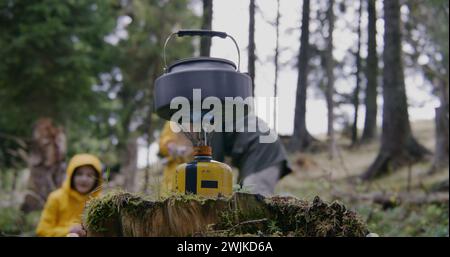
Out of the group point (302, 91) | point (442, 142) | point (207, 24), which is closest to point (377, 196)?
point (302, 91)

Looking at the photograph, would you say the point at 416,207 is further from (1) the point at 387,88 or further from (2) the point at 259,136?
(2) the point at 259,136

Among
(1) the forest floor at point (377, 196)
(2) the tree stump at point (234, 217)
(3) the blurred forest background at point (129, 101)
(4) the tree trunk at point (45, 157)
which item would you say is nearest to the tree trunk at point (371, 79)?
(3) the blurred forest background at point (129, 101)

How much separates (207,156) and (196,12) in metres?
11.5

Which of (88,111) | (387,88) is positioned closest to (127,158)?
(88,111)

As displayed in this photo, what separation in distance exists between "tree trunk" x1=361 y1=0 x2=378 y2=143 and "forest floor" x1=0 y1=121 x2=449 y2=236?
11.0 ft

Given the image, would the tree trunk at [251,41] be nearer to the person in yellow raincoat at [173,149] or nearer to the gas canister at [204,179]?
the person in yellow raincoat at [173,149]

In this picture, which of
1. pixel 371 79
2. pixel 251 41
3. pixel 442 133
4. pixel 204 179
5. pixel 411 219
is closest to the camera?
pixel 204 179

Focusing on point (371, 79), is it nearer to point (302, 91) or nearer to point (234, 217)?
point (302, 91)

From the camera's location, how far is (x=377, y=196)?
9.17 metres

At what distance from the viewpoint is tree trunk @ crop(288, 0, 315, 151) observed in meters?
6.18

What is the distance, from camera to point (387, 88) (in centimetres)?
1120

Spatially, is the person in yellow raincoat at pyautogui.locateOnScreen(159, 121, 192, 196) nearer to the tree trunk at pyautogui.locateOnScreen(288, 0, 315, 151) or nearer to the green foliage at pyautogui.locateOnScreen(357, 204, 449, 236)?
the tree trunk at pyautogui.locateOnScreen(288, 0, 315, 151)

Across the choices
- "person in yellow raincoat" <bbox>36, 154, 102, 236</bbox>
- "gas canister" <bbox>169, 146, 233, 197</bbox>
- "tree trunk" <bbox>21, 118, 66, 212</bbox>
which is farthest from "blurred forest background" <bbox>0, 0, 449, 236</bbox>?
"gas canister" <bbox>169, 146, 233, 197</bbox>

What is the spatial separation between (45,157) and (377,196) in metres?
6.72
